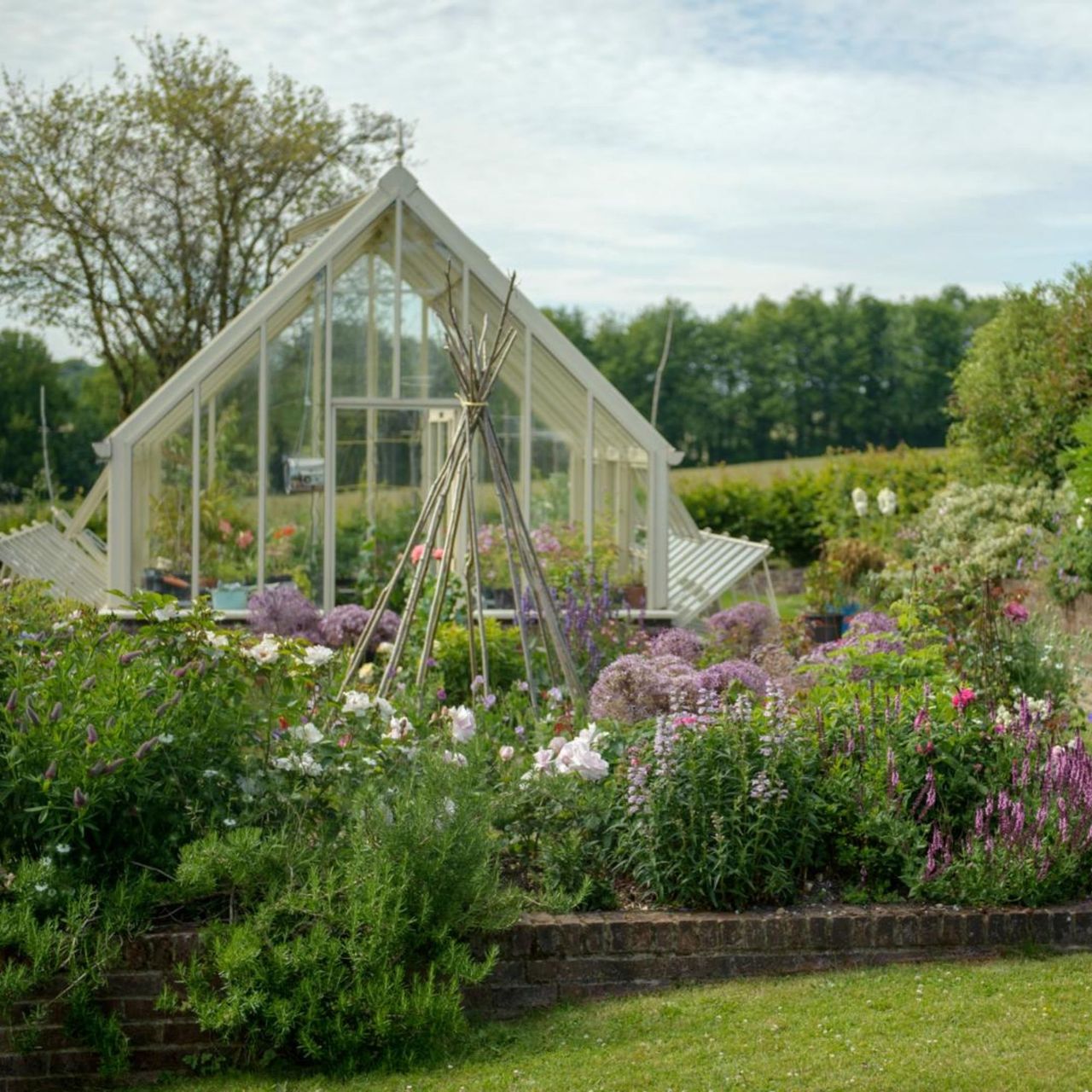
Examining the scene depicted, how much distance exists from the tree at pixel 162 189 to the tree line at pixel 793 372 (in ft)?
39.5

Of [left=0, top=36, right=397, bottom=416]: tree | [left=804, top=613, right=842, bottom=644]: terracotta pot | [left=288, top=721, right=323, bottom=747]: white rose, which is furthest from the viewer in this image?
[left=0, top=36, right=397, bottom=416]: tree

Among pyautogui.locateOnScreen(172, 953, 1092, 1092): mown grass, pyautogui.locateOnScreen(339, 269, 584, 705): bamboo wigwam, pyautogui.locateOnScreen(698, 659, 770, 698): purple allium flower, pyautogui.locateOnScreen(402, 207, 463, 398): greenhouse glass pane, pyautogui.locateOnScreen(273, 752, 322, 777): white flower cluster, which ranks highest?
pyautogui.locateOnScreen(402, 207, 463, 398): greenhouse glass pane

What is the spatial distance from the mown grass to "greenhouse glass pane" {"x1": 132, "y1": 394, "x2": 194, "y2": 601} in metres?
6.07

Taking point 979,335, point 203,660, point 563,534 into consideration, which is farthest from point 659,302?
point 203,660

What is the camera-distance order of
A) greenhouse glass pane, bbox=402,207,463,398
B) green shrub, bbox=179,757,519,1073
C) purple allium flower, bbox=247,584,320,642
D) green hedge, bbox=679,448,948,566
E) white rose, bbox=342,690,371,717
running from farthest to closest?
green hedge, bbox=679,448,948,566, greenhouse glass pane, bbox=402,207,463,398, purple allium flower, bbox=247,584,320,642, white rose, bbox=342,690,371,717, green shrub, bbox=179,757,519,1073

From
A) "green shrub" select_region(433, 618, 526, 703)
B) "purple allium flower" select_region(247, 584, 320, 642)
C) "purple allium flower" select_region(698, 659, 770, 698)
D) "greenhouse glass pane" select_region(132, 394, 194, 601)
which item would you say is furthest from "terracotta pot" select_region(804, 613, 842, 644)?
"purple allium flower" select_region(698, 659, 770, 698)

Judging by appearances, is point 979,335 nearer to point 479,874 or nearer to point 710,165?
point 710,165

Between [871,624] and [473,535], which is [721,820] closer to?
[473,535]

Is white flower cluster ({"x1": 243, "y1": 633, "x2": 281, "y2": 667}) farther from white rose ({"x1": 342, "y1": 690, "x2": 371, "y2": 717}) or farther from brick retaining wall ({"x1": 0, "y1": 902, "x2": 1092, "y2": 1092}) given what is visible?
brick retaining wall ({"x1": 0, "y1": 902, "x2": 1092, "y2": 1092})

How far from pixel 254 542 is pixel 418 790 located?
5.46 metres

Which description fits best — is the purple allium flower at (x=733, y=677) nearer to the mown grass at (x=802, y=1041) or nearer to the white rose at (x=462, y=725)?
the white rose at (x=462, y=725)

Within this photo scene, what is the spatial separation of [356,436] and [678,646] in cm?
344

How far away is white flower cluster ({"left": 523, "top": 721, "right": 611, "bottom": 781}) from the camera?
562cm

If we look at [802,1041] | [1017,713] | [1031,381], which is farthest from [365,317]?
[1031,381]
